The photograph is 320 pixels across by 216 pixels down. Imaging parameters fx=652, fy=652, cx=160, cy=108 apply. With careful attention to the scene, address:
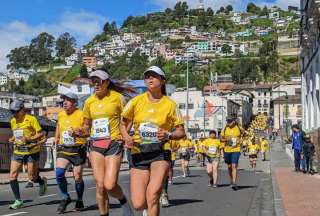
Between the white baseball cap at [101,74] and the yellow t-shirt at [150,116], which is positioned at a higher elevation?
the white baseball cap at [101,74]

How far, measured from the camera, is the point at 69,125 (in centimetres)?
1044

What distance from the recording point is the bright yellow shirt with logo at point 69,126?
10.4 meters

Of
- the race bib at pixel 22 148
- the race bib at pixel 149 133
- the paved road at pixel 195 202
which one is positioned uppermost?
the race bib at pixel 149 133

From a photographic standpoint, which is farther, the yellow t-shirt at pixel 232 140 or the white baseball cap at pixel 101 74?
the yellow t-shirt at pixel 232 140

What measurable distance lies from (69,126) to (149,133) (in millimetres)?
3783

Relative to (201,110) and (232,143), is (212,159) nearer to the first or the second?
(232,143)

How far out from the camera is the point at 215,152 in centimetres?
1761

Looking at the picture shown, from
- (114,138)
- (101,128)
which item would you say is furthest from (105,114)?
(114,138)

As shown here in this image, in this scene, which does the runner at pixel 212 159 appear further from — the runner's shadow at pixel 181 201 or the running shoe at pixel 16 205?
the running shoe at pixel 16 205

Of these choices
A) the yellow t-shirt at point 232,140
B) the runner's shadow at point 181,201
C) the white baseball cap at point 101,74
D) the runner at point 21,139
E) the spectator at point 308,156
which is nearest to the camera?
the white baseball cap at point 101,74

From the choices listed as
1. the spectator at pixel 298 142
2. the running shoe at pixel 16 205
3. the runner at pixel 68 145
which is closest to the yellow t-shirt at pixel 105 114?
the runner at pixel 68 145

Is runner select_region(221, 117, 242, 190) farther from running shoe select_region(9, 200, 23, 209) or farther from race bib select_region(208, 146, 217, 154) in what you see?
running shoe select_region(9, 200, 23, 209)

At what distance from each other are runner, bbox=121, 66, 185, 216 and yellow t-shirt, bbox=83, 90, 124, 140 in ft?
4.08

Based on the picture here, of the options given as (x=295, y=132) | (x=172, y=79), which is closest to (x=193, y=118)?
(x=172, y=79)
